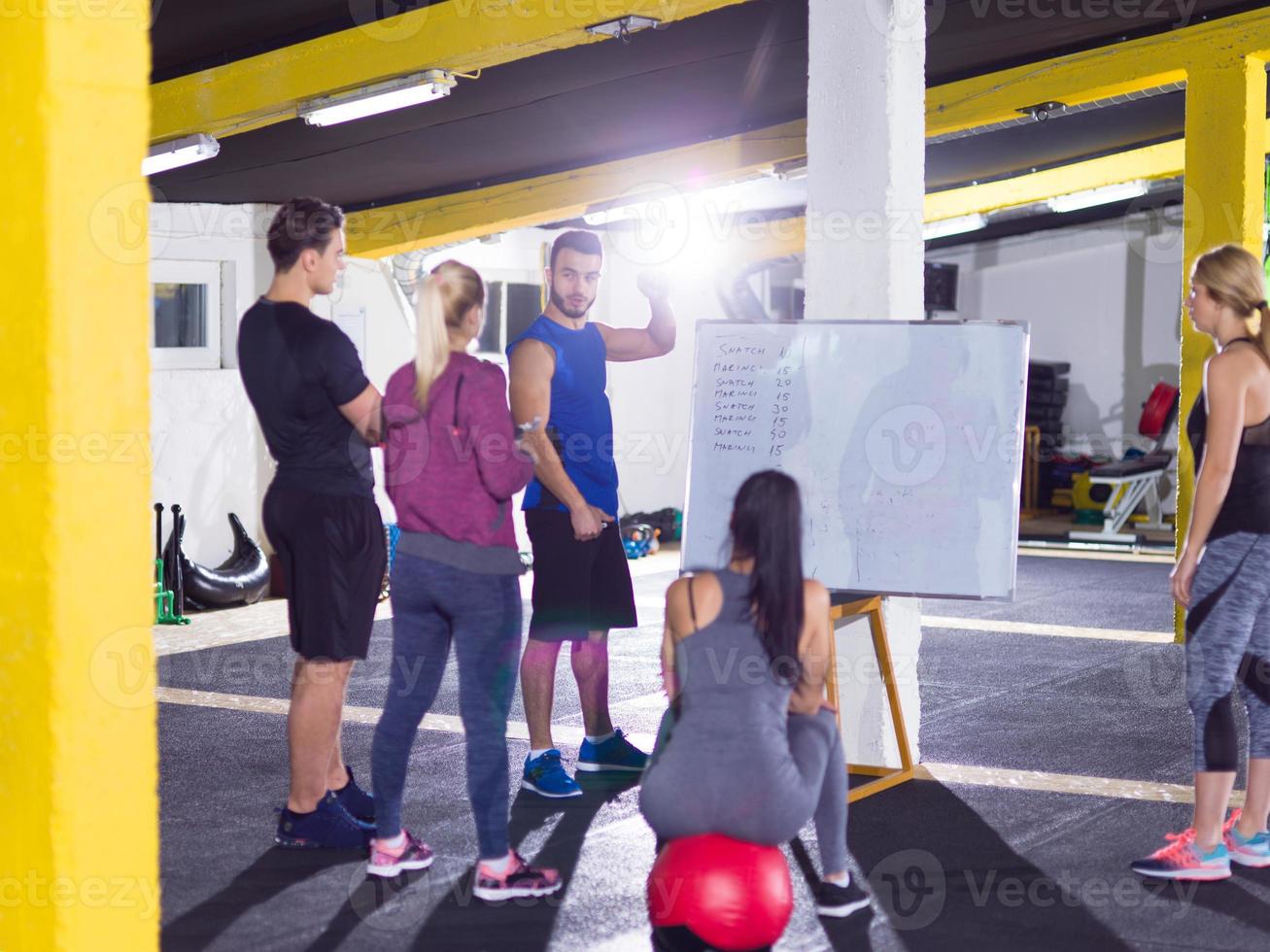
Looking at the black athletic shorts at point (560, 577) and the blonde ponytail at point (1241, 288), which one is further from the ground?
the blonde ponytail at point (1241, 288)

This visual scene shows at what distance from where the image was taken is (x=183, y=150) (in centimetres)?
639

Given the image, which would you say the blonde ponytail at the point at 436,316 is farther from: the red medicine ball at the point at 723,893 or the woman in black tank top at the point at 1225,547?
the woman in black tank top at the point at 1225,547

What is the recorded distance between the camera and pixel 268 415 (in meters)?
3.68

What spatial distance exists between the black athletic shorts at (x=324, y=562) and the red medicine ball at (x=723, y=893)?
1195mm

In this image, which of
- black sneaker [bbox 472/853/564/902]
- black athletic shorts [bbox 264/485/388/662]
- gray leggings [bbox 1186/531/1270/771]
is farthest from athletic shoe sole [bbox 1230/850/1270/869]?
black athletic shorts [bbox 264/485/388/662]

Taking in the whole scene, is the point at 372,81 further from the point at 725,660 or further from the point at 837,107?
the point at 725,660

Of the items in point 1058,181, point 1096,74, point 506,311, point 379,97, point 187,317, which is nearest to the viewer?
point 379,97

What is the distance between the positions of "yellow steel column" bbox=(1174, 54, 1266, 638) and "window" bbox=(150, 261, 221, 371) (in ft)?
18.4

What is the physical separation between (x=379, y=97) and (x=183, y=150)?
1.08 m

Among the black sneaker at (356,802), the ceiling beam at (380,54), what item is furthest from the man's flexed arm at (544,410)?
the ceiling beam at (380,54)

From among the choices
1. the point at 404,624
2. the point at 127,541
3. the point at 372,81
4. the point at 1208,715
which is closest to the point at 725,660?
the point at 404,624

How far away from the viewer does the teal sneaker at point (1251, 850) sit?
3779 millimetres

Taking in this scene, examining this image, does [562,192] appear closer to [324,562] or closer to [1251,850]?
[324,562]

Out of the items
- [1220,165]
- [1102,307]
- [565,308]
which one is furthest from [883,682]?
[1102,307]
